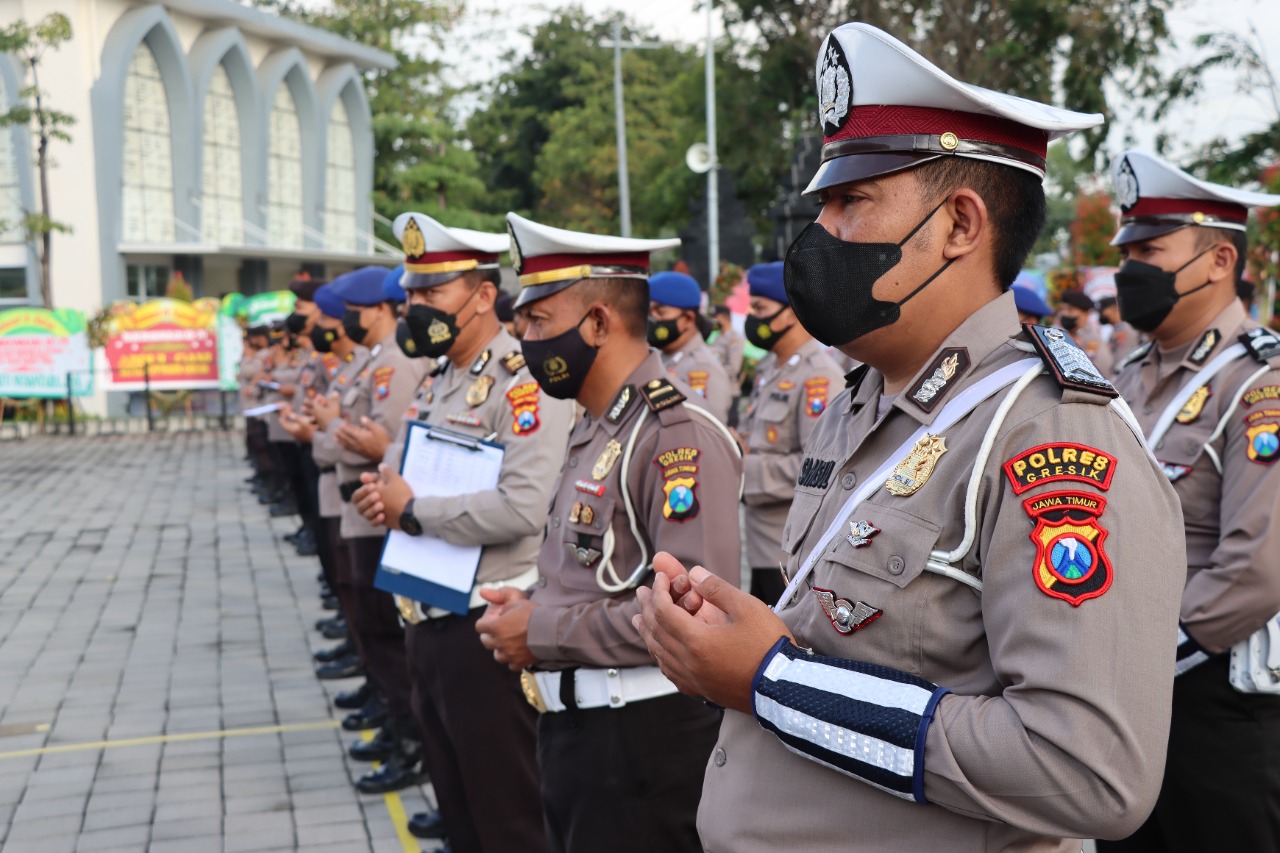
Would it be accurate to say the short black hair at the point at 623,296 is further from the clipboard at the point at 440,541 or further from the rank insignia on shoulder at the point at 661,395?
the clipboard at the point at 440,541

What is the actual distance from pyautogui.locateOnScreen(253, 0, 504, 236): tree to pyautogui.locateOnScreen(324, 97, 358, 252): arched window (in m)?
2.74

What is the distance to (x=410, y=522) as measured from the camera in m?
4.03

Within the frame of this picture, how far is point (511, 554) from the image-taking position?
4.10m

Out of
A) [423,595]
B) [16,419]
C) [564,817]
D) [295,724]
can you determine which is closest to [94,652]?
[295,724]

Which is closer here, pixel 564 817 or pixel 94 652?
pixel 564 817

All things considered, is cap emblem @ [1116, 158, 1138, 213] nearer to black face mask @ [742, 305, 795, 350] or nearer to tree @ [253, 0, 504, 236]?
black face mask @ [742, 305, 795, 350]

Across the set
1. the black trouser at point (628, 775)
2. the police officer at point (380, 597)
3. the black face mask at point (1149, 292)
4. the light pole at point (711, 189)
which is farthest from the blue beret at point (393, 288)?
the light pole at point (711, 189)

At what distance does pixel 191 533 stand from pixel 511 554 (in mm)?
9123

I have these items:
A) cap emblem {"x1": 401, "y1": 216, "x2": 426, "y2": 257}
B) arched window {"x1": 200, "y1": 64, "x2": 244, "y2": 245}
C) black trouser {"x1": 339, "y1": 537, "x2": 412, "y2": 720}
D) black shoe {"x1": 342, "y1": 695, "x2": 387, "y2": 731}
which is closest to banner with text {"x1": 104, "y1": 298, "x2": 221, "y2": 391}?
arched window {"x1": 200, "y1": 64, "x2": 244, "y2": 245}

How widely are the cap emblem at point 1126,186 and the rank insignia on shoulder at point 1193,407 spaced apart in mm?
637

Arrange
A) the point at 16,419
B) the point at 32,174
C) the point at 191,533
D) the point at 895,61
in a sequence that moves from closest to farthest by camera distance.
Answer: the point at 895,61
the point at 191,533
the point at 16,419
the point at 32,174

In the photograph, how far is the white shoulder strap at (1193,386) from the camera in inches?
127

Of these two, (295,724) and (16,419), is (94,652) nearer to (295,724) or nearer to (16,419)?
(295,724)

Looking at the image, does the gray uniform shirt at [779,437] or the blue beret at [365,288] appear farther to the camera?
the blue beret at [365,288]
